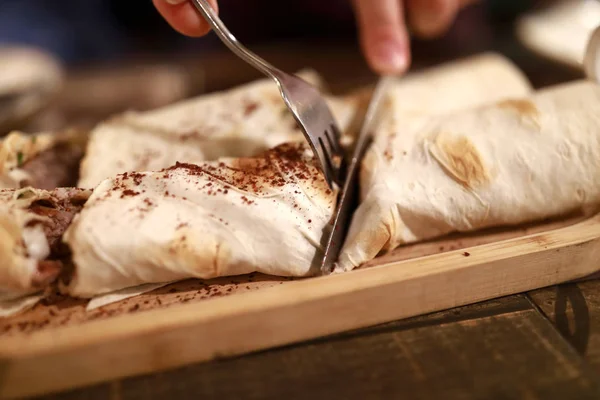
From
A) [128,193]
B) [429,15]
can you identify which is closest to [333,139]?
[128,193]

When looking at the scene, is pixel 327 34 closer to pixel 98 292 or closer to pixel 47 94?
pixel 47 94

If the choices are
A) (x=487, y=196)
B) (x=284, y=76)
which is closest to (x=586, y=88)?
(x=487, y=196)

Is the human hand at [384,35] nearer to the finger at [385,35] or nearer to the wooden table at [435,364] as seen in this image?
the finger at [385,35]

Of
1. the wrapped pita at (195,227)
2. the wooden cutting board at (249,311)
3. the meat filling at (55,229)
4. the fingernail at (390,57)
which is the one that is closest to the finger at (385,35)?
the fingernail at (390,57)

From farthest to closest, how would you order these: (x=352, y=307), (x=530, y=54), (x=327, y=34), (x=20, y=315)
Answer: (x=327, y=34)
(x=530, y=54)
(x=20, y=315)
(x=352, y=307)

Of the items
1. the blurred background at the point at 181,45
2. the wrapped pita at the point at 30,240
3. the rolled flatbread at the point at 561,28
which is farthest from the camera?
the blurred background at the point at 181,45

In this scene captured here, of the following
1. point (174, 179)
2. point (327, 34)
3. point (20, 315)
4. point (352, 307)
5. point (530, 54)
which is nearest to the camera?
point (352, 307)
